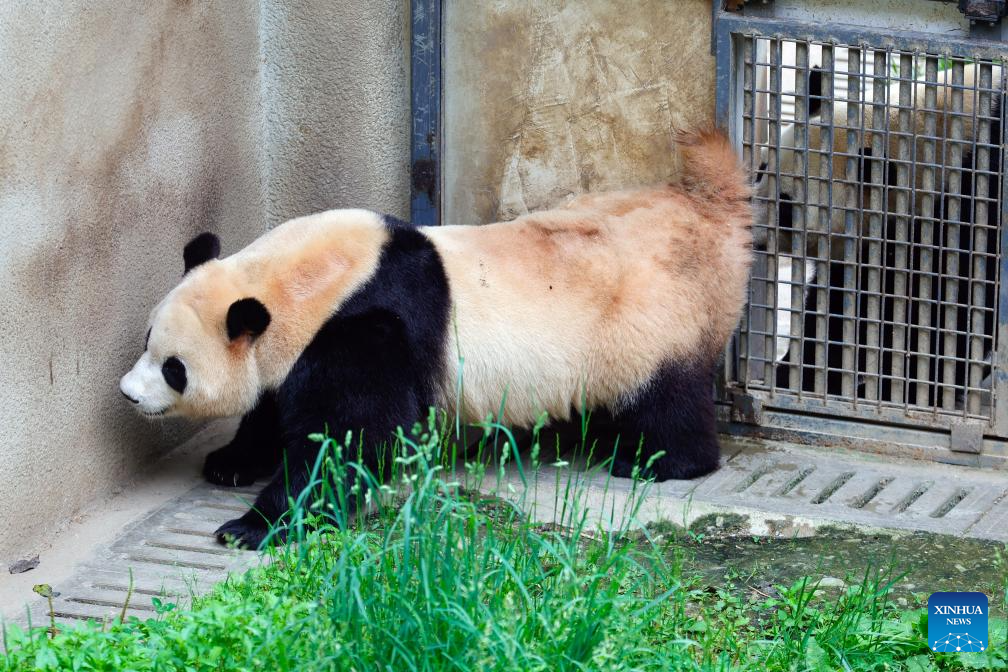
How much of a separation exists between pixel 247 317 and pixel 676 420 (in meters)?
1.62

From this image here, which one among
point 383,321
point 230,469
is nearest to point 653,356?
point 383,321

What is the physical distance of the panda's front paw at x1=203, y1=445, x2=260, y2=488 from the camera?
526cm

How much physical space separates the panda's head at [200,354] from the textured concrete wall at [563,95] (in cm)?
137

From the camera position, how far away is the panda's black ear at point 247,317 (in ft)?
15.4

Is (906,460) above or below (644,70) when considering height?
below

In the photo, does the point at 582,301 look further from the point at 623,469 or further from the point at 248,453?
the point at 248,453

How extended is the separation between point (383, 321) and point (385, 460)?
0.48m

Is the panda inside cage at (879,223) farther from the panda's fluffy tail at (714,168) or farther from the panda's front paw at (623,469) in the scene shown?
the panda's front paw at (623,469)

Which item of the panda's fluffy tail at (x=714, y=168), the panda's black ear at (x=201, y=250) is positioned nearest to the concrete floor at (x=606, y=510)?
the panda's black ear at (x=201, y=250)

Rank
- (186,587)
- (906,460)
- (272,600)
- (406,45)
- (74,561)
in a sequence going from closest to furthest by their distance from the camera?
(272,600) < (186,587) < (74,561) < (906,460) < (406,45)

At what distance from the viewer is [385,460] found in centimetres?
484

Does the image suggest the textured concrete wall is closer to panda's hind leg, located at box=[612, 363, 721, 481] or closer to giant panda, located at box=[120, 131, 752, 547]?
giant panda, located at box=[120, 131, 752, 547]

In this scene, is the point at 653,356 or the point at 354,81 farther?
the point at 354,81

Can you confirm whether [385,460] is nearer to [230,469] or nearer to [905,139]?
[230,469]
